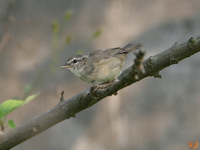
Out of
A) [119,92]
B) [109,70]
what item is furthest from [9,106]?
[119,92]

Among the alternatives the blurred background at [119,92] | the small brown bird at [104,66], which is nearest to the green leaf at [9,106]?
the small brown bird at [104,66]

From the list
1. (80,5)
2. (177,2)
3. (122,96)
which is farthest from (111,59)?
(177,2)

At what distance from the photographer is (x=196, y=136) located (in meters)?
3.71

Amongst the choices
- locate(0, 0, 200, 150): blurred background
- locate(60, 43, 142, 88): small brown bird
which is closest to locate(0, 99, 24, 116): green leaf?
locate(60, 43, 142, 88): small brown bird

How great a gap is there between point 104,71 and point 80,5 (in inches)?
73.8

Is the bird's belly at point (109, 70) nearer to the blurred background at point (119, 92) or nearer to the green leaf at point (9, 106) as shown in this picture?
the green leaf at point (9, 106)

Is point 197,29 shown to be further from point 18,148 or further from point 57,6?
point 18,148

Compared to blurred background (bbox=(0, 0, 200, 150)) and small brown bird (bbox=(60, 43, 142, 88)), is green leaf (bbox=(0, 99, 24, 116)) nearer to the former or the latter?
small brown bird (bbox=(60, 43, 142, 88))

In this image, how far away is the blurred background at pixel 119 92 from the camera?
12.2 ft

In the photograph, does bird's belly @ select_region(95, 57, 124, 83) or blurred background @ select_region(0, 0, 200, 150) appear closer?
bird's belly @ select_region(95, 57, 124, 83)

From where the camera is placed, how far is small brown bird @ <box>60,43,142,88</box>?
2.37m

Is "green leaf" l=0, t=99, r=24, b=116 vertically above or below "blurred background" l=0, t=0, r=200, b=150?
below

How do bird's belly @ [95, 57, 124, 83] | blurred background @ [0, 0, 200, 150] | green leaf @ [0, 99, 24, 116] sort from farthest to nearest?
blurred background @ [0, 0, 200, 150] → bird's belly @ [95, 57, 124, 83] → green leaf @ [0, 99, 24, 116]

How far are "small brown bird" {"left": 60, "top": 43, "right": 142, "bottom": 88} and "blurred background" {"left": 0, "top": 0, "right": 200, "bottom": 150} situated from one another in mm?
1118
